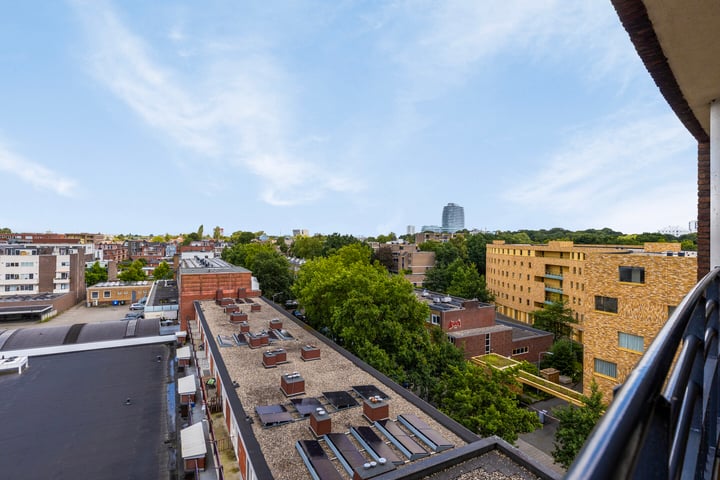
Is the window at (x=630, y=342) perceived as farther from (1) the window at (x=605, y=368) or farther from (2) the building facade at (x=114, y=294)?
(2) the building facade at (x=114, y=294)

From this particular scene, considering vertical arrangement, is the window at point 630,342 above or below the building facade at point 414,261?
below

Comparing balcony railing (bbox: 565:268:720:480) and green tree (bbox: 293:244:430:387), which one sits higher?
balcony railing (bbox: 565:268:720:480)

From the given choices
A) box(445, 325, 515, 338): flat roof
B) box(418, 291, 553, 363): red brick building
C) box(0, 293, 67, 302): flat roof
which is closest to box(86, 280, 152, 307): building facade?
box(0, 293, 67, 302): flat roof

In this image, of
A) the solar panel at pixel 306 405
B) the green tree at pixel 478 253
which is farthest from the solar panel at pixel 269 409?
the green tree at pixel 478 253

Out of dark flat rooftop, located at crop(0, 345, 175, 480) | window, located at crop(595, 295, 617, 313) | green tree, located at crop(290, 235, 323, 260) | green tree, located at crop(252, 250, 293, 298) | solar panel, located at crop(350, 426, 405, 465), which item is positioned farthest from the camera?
green tree, located at crop(290, 235, 323, 260)

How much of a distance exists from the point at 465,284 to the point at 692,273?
81.7ft

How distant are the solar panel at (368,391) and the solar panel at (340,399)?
0.36 metres

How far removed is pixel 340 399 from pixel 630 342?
13098mm

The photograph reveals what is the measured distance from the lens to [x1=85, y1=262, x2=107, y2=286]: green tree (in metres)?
55.0

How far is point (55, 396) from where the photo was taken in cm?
1819

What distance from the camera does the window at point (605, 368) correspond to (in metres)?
17.2

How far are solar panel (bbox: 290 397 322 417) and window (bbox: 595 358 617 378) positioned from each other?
1363cm

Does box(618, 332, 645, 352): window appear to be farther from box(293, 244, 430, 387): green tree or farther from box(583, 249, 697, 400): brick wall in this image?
box(293, 244, 430, 387): green tree

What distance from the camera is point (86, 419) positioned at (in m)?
16.1
